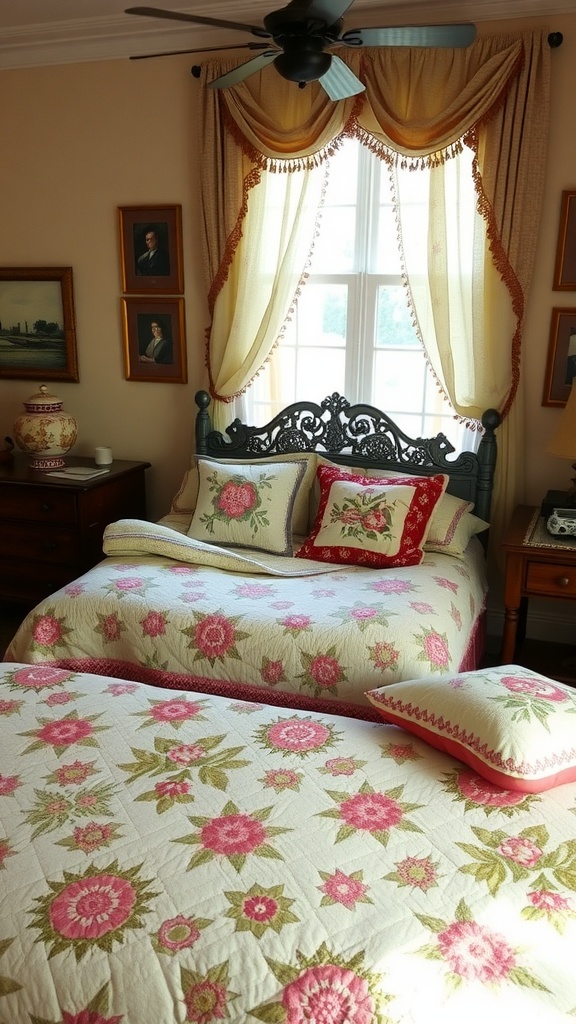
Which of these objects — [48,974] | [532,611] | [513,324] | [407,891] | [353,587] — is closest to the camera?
[48,974]

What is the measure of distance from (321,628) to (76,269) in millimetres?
2507

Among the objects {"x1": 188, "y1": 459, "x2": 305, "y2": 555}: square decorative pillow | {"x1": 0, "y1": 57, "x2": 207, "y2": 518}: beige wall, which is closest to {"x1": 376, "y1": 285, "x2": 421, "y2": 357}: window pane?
{"x1": 188, "y1": 459, "x2": 305, "y2": 555}: square decorative pillow

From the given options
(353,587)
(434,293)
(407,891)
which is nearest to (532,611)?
(353,587)

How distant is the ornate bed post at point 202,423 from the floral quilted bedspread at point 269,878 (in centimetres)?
195

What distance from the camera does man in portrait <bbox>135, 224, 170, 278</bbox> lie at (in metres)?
3.76

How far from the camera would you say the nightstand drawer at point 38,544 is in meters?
3.62

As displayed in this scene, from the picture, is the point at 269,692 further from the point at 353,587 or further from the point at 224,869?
the point at 224,869

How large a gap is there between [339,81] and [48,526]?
88.5 inches

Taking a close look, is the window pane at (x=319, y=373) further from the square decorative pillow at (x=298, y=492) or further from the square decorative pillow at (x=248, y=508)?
the square decorative pillow at (x=248, y=508)

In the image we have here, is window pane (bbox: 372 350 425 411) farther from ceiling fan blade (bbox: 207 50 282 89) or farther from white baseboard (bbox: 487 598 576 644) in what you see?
ceiling fan blade (bbox: 207 50 282 89)

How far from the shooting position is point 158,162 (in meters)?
3.70

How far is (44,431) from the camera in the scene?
3.77 meters

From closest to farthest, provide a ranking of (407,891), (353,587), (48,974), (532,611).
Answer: (48,974) → (407,891) → (353,587) → (532,611)

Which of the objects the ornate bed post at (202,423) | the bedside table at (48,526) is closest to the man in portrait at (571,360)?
the ornate bed post at (202,423)
